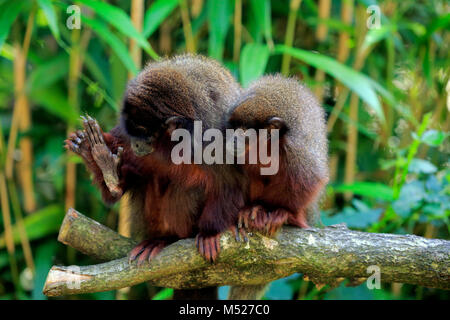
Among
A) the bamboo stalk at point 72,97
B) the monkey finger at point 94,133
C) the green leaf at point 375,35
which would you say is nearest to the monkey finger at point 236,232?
the monkey finger at point 94,133

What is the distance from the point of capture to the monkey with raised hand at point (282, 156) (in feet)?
6.78

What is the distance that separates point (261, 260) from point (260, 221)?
16cm

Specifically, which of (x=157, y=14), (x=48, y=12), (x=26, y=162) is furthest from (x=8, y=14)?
(x=26, y=162)

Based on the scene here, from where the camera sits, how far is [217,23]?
10.1 feet

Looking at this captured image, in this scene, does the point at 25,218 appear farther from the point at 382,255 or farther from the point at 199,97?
the point at 382,255

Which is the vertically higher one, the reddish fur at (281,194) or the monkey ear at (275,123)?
the monkey ear at (275,123)

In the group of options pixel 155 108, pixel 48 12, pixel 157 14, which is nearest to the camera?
pixel 155 108

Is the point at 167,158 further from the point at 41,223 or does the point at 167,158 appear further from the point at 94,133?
the point at 41,223

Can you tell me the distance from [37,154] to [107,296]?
1250mm

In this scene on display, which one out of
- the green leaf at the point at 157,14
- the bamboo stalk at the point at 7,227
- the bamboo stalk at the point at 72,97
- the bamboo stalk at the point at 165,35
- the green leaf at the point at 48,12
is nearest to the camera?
the green leaf at the point at 48,12

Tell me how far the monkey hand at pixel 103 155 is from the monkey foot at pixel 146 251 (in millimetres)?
280

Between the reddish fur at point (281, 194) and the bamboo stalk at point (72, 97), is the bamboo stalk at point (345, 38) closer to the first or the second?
the reddish fur at point (281, 194)

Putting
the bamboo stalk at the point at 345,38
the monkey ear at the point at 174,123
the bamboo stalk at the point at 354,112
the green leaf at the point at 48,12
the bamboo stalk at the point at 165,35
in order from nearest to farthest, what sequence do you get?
the monkey ear at the point at 174,123 → the green leaf at the point at 48,12 → the bamboo stalk at the point at 354,112 → the bamboo stalk at the point at 345,38 → the bamboo stalk at the point at 165,35
